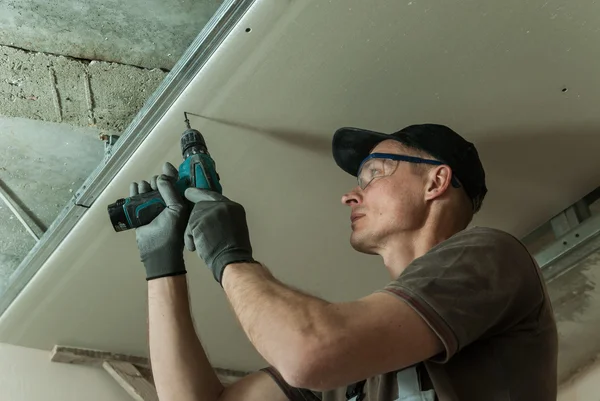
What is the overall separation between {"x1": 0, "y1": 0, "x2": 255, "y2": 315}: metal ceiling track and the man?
98 mm

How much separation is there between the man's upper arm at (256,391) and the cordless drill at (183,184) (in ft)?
1.40

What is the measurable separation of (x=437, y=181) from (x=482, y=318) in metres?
0.48

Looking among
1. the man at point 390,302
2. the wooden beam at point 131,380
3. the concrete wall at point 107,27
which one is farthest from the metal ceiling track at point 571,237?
the wooden beam at point 131,380

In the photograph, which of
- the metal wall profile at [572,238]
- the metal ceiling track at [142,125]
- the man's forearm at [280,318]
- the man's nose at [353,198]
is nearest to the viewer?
the man's forearm at [280,318]

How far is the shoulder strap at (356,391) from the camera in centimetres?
129

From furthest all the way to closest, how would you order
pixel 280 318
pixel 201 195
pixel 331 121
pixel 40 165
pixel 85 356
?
pixel 85 356 → pixel 40 165 → pixel 331 121 → pixel 201 195 → pixel 280 318

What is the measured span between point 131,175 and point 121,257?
297 millimetres

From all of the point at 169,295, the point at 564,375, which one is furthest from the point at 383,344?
the point at 564,375

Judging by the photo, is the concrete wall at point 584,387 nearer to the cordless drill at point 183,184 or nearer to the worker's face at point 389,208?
the worker's face at point 389,208

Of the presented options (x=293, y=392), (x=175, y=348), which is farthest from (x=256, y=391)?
(x=175, y=348)

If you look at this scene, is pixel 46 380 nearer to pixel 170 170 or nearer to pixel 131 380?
pixel 131 380

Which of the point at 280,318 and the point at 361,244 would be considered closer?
the point at 280,318

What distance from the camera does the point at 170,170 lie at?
1.47m

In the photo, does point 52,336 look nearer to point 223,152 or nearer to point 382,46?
point 223,152
